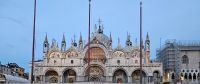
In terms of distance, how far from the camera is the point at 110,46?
90250 mm

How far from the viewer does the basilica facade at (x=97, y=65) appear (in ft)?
283

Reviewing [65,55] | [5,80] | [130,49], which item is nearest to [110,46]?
[130,49]

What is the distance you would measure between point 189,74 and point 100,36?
22.9m

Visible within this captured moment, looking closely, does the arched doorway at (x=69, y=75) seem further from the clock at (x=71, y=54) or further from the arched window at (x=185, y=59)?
the arched window at (x=185, y=59)

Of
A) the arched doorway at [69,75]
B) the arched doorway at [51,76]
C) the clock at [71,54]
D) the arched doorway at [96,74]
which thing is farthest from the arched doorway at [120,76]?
the arched doorway at [51,76]

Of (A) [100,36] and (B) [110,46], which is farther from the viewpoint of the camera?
(A) [100,36]

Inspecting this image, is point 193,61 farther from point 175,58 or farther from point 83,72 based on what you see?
point 83,72

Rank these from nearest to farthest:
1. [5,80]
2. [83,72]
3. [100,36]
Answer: [5,80]
[83,72]
[100,36]

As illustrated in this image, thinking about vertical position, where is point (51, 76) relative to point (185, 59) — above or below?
below

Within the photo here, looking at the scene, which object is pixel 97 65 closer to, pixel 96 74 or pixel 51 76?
pixel 96 74

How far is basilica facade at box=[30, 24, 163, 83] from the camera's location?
86312 millimetres

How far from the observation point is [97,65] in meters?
87.4

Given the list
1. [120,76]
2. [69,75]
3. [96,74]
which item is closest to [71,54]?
[69,75]

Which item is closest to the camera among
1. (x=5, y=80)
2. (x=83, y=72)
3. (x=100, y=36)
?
(x=5, y=80)
